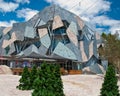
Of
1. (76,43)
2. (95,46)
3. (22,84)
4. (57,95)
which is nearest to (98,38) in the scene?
(95,46)

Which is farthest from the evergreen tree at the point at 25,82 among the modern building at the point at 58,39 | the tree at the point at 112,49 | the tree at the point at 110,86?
the modern building at the point at 58,39

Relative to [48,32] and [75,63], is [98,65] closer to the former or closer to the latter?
[75,63]

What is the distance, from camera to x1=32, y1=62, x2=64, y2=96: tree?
15656 mm

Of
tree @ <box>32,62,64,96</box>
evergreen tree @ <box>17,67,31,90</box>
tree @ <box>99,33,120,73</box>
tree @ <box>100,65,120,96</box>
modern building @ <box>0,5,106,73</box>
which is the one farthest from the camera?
modern building @ <box>0,5,106,73</box>

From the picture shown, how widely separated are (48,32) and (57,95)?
174 ft

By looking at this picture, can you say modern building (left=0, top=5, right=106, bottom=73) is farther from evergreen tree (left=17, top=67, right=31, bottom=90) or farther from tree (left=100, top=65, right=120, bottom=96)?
tree (left=100, top=65, right=120, bottom=96)

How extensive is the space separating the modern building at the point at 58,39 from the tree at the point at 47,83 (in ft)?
152

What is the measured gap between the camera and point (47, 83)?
1588 centimetres

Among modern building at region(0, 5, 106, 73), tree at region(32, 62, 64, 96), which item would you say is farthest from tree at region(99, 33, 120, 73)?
modern building at region(0, 5, 106, 73)

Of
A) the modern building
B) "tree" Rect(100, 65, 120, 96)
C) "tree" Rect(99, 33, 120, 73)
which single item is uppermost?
the modern building

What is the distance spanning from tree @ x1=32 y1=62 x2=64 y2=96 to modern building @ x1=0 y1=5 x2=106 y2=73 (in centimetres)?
4618

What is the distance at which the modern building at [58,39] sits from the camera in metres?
66.1

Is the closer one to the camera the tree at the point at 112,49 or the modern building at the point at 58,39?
the tree at the point at 112,49

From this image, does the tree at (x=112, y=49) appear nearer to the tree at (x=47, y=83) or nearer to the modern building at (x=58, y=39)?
the tree at (x=47, y=83)
